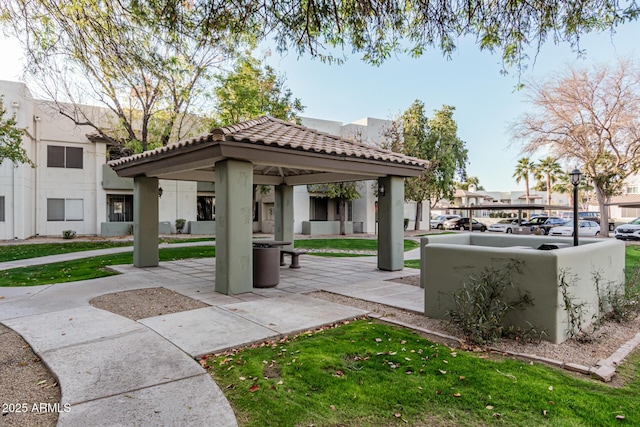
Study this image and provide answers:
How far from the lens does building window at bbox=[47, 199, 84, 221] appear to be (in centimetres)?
2223

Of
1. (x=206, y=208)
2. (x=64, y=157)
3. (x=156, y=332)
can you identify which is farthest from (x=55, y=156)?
(x=156, y=332)

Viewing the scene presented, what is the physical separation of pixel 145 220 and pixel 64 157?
16073 millimetres

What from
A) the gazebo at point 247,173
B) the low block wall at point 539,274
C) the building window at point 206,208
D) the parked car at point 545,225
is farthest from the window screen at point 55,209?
the parked car at point 545,225

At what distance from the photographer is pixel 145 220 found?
10.4 meters

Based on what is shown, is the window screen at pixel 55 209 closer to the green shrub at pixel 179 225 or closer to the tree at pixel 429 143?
the green shrub at pixel 179 225

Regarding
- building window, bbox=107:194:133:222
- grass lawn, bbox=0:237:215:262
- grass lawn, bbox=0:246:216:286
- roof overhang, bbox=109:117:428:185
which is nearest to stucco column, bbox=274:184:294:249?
roof overhang, bbox=109:117:428:185

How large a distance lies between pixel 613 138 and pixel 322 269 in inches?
791

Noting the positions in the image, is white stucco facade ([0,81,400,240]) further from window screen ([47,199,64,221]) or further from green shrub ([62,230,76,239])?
green shrub ([62,230,76,239])

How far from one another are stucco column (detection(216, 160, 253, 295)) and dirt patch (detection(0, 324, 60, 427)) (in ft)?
10.5

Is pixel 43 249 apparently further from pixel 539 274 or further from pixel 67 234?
pixel 539 274

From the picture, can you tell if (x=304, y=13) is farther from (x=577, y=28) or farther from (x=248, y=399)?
(x=248, y=399)

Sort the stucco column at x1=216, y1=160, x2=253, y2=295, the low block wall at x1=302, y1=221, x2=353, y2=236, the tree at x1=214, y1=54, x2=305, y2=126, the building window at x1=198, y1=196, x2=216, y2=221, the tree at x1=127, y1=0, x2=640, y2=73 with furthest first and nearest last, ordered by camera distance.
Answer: the building window at x1=198, y1=196, x2=216, y2=221 → the low block wall at x1=302, y1=221, x2=353, y2=236 → the tree at x1=214, y1=54, x2=305, y2=126 → the stucco column at x1=216, y1=160, x2=253, y2=295 → the tree at x1=127, y1=0, x2=640, y2=73

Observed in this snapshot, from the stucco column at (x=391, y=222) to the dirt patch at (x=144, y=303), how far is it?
5273 millimetres

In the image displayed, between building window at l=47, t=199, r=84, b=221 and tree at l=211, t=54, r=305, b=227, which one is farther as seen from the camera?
building window at l=47, t=199, r=84, b=221
